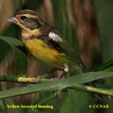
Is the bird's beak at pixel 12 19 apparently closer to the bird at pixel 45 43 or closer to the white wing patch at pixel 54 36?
the bird at pixel 45 43

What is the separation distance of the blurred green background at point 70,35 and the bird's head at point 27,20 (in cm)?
5

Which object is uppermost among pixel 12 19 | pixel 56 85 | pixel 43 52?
pixel 12 19

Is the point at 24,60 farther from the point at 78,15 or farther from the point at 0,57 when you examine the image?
the point at 78,15

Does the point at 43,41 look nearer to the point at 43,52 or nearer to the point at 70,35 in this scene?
the point at 43,52

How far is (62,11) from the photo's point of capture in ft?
6.06

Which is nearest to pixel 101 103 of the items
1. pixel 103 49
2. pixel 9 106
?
pixel 103 49

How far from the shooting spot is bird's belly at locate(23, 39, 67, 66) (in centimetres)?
194

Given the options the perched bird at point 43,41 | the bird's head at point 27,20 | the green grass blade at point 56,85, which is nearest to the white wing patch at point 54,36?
the perched bird at point 43,41

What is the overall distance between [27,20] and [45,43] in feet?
0.70

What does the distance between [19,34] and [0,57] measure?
48cm

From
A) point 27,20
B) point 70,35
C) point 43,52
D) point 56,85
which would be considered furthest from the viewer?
point 27,20

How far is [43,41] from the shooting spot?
201 centimetres

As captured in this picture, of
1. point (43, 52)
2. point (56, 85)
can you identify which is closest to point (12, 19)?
point (43, 52)

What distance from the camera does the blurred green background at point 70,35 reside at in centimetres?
179
